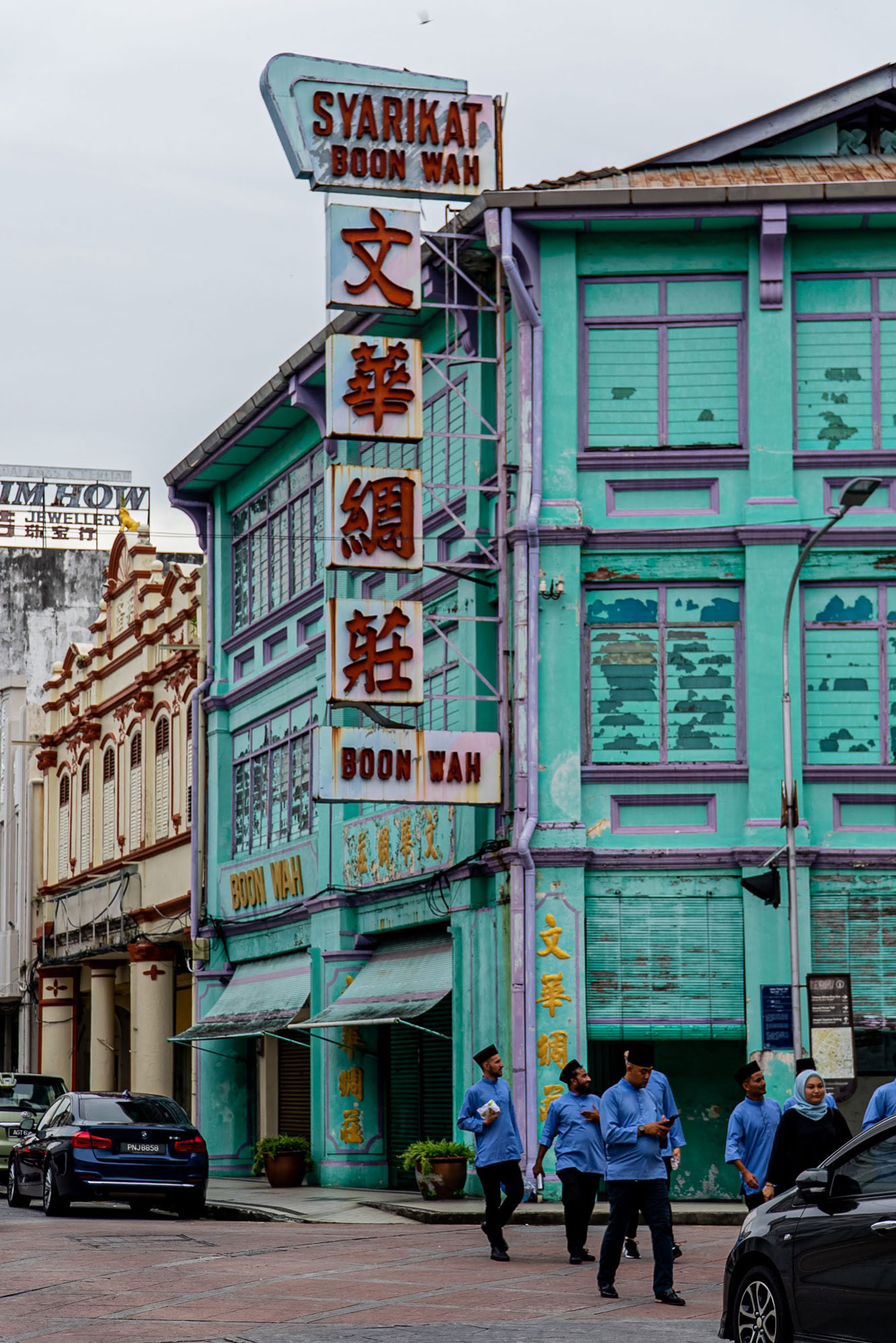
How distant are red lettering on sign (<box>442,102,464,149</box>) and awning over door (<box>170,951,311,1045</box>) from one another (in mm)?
10881

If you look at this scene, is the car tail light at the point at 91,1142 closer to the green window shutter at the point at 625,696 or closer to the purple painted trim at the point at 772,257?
the green window shutter at the point at 625,696

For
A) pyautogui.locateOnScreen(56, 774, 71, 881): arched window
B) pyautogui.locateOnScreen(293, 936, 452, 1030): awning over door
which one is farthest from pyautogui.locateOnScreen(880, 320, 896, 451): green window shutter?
pyautogui.locateOnScreen(56, 774, 71, 881): arched window

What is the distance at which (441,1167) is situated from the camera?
2295cm

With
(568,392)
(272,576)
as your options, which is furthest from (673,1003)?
(272,576)

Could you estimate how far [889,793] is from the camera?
23.0 m

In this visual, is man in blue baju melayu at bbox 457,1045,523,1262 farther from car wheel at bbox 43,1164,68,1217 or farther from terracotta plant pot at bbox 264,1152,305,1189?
terracotta plant pot at bbox 264,1152,305,1189

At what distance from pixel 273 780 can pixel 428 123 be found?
10390 mm

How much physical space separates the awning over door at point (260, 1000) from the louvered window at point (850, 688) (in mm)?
8605

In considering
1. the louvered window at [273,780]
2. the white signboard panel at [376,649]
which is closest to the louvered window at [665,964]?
the white signboard panel at [376,649]

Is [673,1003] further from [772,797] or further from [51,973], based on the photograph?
[51,973]

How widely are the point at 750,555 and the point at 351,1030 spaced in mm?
8323

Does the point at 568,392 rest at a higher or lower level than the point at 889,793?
higher

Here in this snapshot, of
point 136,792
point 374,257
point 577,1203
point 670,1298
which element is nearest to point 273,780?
point 136,792

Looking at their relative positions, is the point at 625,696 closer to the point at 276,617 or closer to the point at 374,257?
the point at 374,257
